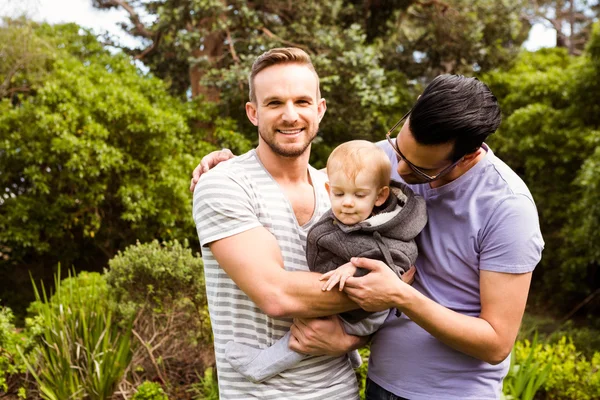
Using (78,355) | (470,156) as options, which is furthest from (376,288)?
(78,355)

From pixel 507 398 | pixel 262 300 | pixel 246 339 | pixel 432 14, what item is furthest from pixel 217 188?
pixel 432 14

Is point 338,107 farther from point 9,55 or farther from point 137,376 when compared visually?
point 137,376

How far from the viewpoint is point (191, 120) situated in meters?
10.2

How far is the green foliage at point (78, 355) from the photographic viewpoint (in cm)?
444

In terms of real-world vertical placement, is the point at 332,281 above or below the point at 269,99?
below

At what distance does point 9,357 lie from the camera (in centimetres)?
505

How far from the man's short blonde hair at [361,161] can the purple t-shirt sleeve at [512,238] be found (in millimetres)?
403

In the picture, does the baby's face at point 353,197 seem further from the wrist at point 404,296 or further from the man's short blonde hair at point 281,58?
the man's short blonde hair at point 281,58

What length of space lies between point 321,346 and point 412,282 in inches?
16.1

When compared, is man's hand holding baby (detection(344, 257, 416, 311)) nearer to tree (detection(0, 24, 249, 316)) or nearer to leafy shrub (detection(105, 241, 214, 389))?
leafy shrub (detection(105, 241, 214, 389))

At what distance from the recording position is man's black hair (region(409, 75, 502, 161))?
74.4 inches

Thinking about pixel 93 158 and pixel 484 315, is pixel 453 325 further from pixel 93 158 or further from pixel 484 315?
pixel 93 158

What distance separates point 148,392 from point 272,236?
2.82m

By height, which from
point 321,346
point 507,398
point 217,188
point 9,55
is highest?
point 9,55
